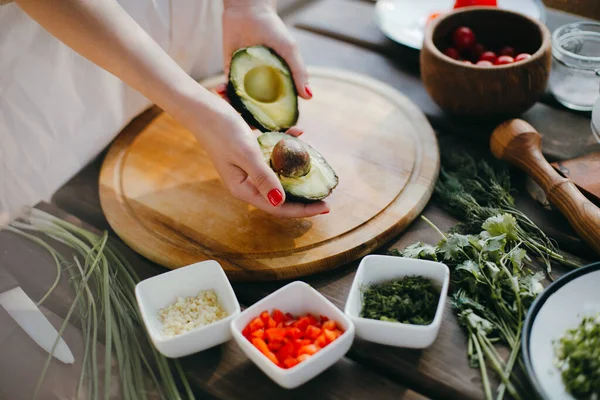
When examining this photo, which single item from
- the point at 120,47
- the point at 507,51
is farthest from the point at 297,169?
the point at 507,51

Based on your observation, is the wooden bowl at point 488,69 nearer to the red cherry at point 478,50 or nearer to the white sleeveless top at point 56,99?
the red cherry at point 478,50

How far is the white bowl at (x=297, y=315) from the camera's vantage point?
94cm

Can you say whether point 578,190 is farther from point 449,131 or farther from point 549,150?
point 449,131

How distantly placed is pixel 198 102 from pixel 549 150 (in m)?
0.81

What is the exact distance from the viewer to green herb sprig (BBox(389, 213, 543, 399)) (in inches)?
39.5

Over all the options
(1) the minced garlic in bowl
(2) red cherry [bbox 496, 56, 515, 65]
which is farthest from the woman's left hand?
(1) the minced garlic in bowl

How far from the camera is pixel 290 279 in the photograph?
1193 millimetres

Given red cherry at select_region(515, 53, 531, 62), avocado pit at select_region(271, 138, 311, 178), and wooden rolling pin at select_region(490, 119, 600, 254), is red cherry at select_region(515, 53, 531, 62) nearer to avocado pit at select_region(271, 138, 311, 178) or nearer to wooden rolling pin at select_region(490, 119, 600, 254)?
wooden rolling pin at select_region(490, 119, 600, 254)

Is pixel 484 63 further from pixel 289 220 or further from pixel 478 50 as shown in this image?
pixel 289 220

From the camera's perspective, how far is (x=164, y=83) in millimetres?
1162

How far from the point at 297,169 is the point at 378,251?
0.78ft

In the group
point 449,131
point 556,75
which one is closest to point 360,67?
point 449,131

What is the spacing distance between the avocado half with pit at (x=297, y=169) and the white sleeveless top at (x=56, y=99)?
0.45 metres

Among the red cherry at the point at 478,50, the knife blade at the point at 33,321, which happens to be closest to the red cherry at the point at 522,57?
the red cherry at the point at 478,50
